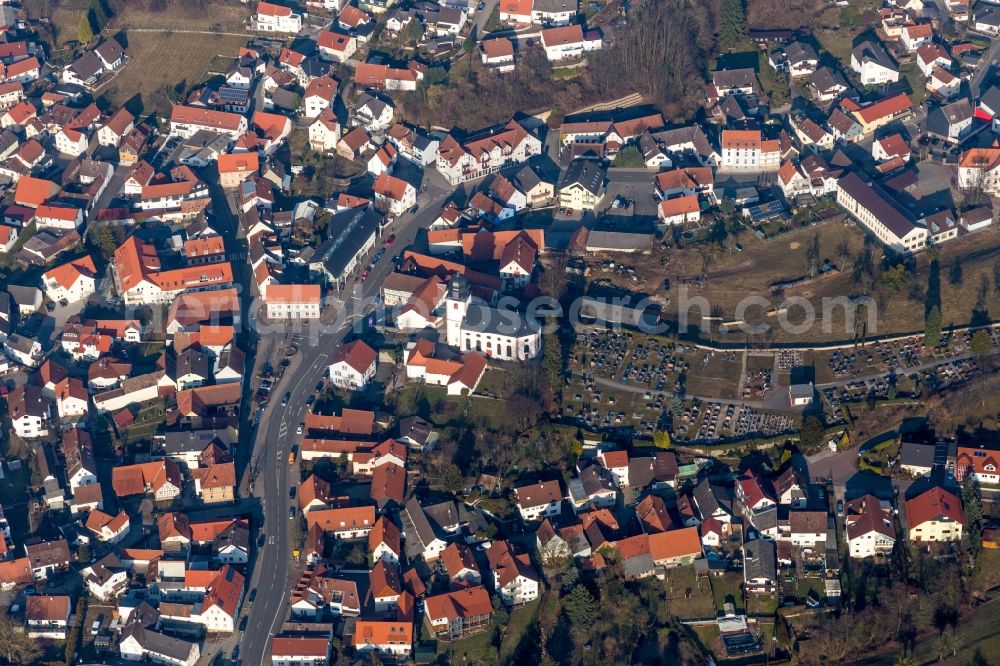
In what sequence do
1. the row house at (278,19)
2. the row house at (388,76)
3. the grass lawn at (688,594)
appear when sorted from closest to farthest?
the grass lawn at (688,594), the row house at (388,76), the row house at (278,19)

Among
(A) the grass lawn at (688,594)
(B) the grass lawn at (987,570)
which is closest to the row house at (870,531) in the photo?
(B) the grass lawn at (987,570)

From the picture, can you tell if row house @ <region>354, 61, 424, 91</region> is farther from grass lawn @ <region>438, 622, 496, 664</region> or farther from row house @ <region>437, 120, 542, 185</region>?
grass lawn @ <region>438, 622, 496, 664</region>

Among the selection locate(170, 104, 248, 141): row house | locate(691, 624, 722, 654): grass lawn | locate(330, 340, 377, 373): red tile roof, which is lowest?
locate(691, 624, 722, 654): grass lawn

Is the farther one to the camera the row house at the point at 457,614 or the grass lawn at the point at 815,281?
the grass lawn at the point at 815,281

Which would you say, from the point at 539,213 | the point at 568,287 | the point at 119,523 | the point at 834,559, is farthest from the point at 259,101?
the point at 834,559

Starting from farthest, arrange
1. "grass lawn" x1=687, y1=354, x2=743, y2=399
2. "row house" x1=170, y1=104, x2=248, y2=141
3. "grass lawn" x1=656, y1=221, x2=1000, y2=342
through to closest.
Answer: "row house" x1=170, y1=104, x2=248, y2=141
"grass lawn" x1=656, y1=221, x2=1000, y2=342
"grass lawn" x1=687, y1=354, x2=743, y2=399

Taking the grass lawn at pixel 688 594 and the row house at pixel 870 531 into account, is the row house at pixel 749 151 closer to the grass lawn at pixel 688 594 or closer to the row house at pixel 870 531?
the row house at pixel 870 531

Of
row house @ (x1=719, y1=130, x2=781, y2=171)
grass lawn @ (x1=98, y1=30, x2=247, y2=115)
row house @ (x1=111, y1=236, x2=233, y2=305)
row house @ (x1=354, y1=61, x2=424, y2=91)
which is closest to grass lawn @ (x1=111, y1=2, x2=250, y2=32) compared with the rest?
grass lawn @ (x1=98, y1=30, x2=247, y2=115)
